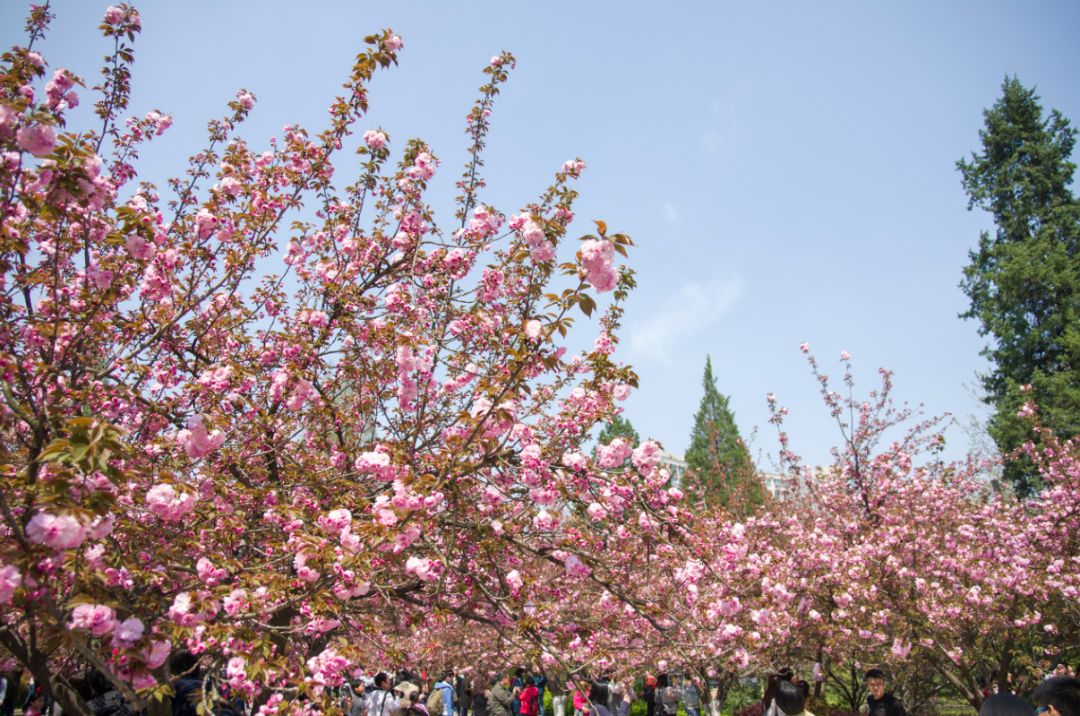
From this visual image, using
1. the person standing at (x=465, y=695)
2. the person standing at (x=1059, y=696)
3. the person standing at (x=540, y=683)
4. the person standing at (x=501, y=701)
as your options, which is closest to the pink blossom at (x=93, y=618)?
the person standing at (x=1059, y=696)

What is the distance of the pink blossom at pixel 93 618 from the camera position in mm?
2471

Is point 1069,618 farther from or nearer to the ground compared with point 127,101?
nearer to the ground

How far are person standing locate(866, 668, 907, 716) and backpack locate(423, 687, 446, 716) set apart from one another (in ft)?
23.3

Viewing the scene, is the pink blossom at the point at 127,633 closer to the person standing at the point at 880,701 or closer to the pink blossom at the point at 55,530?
the pink blossom at the point at 55,530

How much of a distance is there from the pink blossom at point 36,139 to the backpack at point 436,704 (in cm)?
958

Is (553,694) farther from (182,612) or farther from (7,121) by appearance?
→ (7,121)

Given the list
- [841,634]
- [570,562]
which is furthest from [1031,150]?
[570,562]

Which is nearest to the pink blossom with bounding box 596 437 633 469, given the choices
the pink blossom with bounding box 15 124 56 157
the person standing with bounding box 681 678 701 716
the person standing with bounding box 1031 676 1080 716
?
the person standing with bounding box 1031 676 1080 716

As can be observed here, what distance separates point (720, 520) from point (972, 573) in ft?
17.8

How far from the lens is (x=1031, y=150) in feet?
68.2

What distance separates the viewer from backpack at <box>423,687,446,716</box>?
9.93 meters

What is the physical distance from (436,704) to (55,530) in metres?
9.14

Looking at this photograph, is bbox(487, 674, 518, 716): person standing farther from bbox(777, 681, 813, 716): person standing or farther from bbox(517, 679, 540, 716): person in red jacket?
bbox(777, 681, 813, 716): person standing

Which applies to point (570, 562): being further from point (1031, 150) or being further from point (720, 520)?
point (1031, 150)
